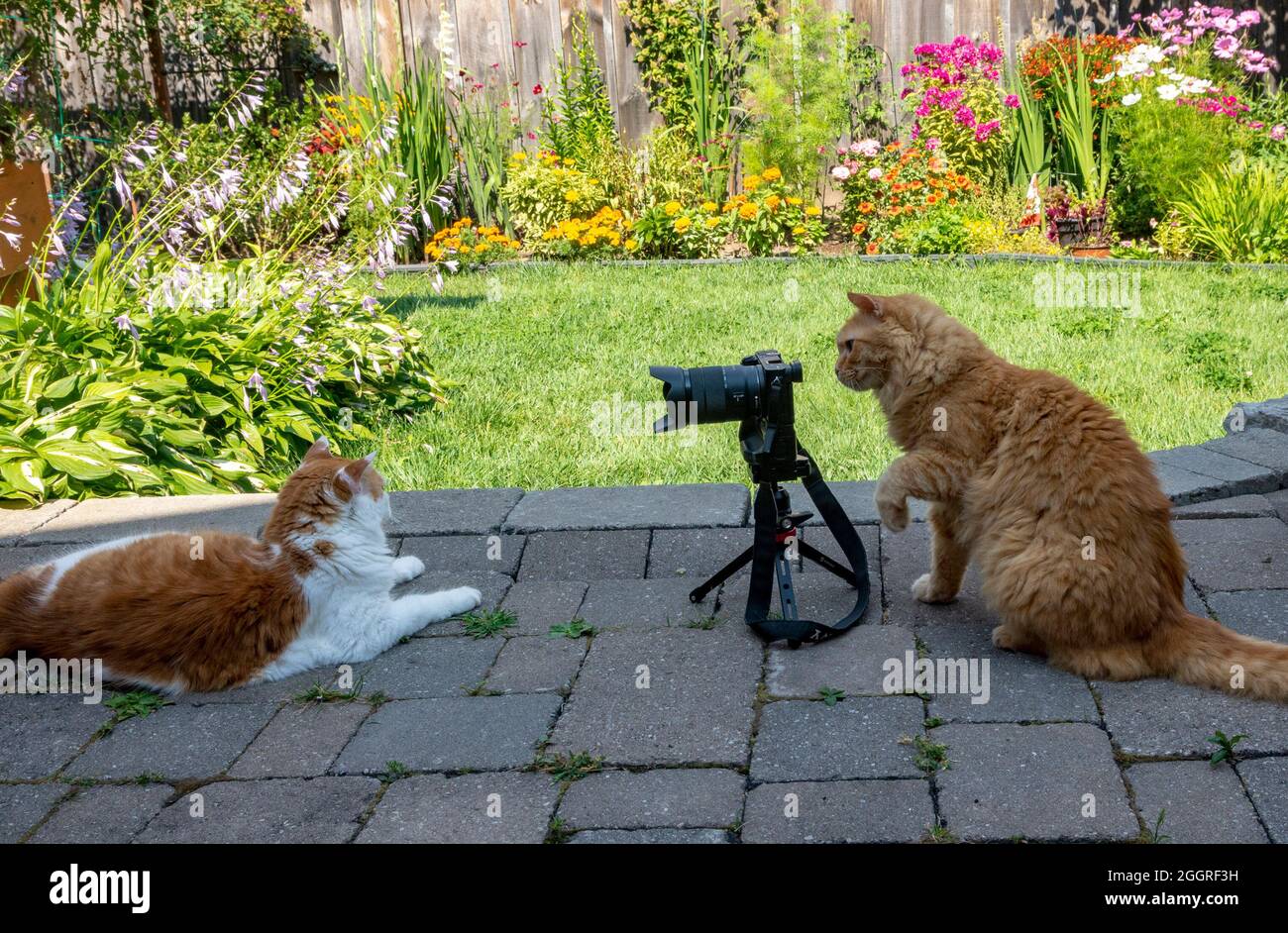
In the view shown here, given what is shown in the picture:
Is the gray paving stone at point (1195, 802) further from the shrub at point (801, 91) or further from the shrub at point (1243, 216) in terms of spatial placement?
the shrub at point (801, 91)

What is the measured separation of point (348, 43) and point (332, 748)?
8.58 meters

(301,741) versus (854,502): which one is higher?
(854,502)

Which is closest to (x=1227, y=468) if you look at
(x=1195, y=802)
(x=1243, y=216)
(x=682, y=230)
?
(x=1195, y=802)

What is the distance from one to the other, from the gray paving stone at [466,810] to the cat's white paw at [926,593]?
136 centimetres

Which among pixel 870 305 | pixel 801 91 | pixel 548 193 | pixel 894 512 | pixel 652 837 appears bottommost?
pixel 652 837

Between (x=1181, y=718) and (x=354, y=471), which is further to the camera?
(x=354, y=471)

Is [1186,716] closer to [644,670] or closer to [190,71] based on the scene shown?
[644,670]

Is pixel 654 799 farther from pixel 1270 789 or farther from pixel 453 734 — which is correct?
pixel 1270 789

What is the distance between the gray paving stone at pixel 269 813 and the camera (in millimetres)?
2426

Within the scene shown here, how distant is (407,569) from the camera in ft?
12.2

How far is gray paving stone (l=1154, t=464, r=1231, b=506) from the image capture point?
3.97 metres

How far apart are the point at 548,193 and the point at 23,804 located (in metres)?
7.16

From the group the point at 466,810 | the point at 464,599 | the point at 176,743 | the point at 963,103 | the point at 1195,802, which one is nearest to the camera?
the point at 1195,802

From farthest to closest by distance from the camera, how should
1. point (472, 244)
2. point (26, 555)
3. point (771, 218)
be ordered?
point (472, 244) < point (771, 218) < point (26, 555)
